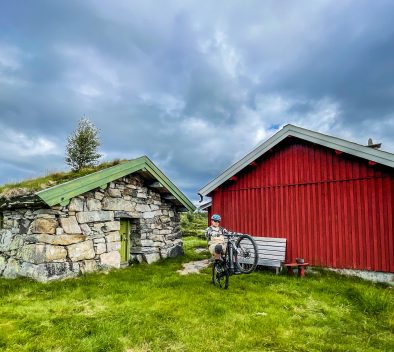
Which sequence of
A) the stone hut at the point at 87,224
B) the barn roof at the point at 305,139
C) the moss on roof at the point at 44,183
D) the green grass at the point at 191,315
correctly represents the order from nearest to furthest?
the green grass at the point at 191,315, the stone hut at the point at 87,224, the barn roof at the point at 305,139, the moss on roof at the point at 44,183

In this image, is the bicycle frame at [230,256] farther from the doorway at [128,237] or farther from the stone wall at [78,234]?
the doorway at [128,237]

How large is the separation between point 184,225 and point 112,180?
21.2 metres

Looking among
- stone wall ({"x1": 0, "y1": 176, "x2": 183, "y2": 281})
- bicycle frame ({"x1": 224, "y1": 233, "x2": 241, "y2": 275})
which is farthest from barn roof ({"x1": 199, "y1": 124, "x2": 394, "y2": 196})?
bicycle frame ({"x1": 224, "y1": 233, "x2": 241, "y2": 275})

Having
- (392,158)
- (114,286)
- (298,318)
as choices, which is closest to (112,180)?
(114,286)

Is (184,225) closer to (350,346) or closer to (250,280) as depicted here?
(250,280)

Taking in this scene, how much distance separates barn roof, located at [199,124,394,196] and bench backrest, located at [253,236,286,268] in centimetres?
281

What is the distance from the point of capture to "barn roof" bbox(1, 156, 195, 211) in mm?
7910

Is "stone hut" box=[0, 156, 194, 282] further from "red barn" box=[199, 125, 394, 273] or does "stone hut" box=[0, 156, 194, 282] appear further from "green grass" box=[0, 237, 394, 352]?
"red barn" box=[199, 125, 394, 273]

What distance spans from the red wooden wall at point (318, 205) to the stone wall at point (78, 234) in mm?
3477

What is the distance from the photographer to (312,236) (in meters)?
10.4

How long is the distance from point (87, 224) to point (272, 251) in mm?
6244

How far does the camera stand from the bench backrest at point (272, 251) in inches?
414

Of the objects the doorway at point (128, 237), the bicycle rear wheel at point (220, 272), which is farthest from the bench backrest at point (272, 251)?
the doorway at point (128, 237)

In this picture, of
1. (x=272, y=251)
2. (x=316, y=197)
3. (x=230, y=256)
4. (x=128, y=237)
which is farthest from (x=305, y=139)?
(x=128, y=237)
